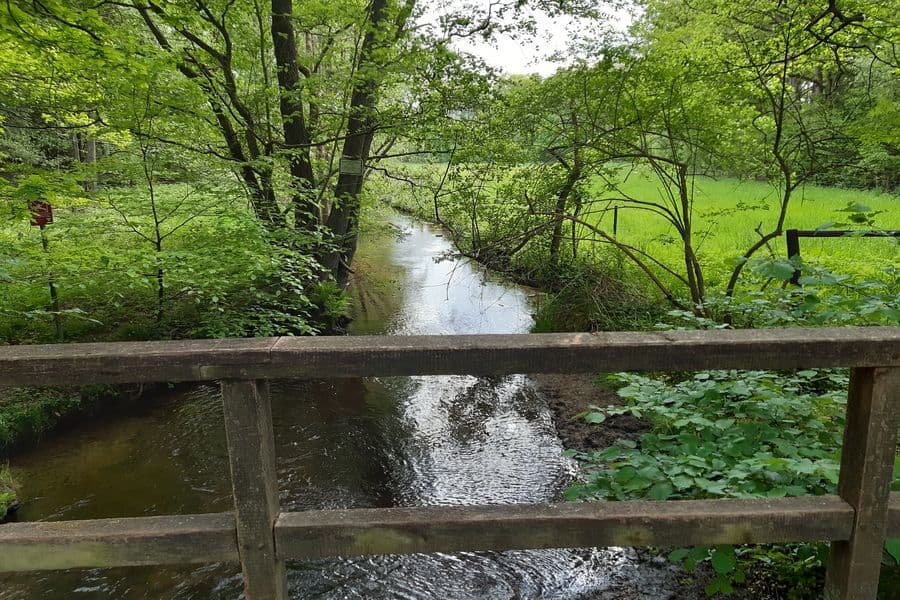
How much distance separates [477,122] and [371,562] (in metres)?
5.84

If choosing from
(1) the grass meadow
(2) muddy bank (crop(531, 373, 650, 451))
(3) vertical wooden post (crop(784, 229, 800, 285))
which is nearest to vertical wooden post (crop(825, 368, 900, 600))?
(2) muddy bank (crop(531, 373, 650, 451))

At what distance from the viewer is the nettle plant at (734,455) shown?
2.04 metres

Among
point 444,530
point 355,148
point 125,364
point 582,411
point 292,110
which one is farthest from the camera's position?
point 355,148

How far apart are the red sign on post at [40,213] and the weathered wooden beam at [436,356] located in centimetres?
496

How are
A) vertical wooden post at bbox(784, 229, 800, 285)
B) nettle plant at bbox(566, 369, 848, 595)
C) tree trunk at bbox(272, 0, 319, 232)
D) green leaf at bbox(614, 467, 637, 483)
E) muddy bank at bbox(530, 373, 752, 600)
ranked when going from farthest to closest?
tree trunk at bbox(272, 0, 319, 232) < vertical wooden post at bbox(784, 229, 800, 285) < muddy bank at bbox(530, 373, 752, 600) < green leaf at bbox(614, 467, 637, 483) < nettle plant at bbox(566, 369, 848, 595)

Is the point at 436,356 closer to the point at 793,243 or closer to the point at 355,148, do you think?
the point at 793,243

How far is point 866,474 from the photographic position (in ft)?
5.02

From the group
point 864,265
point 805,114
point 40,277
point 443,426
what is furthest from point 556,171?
point 40,277

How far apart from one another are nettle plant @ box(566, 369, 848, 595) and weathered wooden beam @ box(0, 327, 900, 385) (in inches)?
23.9


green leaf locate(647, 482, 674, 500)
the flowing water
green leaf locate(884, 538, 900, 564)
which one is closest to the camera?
green leaf locate(884, 538, 900, 564)

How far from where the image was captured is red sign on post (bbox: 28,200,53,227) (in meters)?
5.32

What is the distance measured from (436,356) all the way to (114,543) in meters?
1.11

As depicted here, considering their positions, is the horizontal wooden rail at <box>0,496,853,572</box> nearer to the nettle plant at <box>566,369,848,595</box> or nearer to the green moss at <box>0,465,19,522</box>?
the nettle plant at <box>566,369,848,595</box>

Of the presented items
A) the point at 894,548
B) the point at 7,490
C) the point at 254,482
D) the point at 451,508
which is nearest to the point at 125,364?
the point at 254,482
